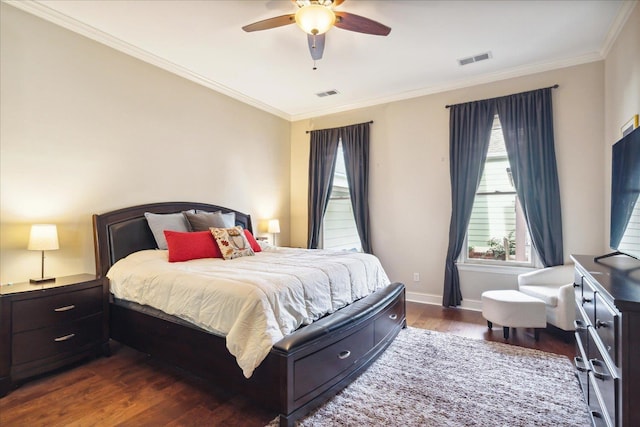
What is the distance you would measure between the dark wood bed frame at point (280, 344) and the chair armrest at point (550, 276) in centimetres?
151

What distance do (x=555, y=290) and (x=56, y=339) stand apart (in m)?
4.58

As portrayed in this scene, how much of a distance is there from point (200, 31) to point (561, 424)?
4.14 meters

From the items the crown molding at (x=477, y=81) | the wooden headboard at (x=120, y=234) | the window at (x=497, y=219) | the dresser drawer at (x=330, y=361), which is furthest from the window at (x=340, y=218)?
the dresser drawer at (x=330, y=361)

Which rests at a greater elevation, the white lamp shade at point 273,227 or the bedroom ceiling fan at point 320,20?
the bedroom ceiling fan at point 320,20

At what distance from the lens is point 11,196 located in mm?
2658

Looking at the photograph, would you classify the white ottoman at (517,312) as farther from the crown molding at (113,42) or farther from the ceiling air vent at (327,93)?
the crown molding at (113,42)

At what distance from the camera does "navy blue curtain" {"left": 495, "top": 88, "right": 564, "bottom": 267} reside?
369cm

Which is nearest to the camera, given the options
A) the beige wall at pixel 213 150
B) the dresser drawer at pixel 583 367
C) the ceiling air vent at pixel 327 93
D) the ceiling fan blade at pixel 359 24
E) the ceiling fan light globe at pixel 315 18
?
the dresser drawer at pixel 583 367

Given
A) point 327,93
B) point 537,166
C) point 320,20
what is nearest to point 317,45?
point 320,20

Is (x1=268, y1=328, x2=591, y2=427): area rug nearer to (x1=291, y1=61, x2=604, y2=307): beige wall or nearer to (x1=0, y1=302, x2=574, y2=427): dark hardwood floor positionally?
(x1=0, y1=302, x2=574, y2=427): dark hardwood floor

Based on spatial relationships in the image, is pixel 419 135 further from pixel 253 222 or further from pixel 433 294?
pixel 253 222

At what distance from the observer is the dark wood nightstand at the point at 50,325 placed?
2.28m

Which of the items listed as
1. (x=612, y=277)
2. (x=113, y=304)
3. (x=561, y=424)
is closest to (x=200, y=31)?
(x=113, y=304)

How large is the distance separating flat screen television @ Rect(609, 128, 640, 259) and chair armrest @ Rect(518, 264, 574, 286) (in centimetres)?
146
